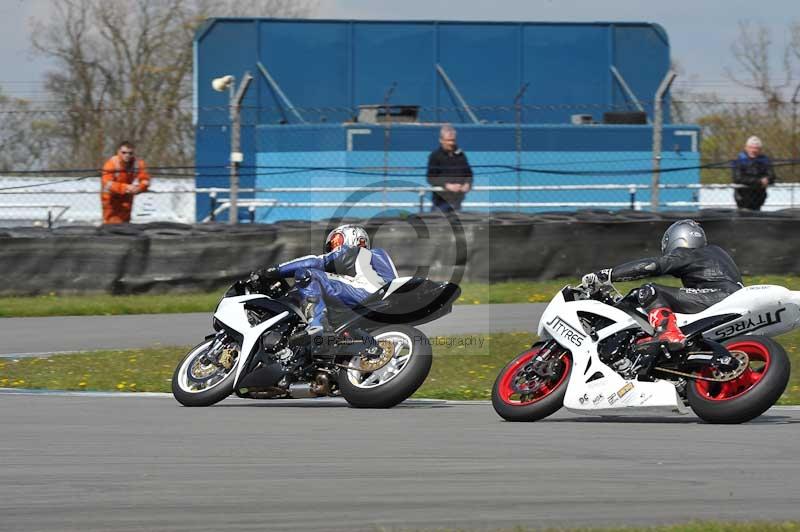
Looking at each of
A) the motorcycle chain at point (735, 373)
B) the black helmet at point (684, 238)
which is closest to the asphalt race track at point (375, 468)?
the motorcycle chain at point (735, 373)

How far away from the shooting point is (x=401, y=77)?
1071 inches

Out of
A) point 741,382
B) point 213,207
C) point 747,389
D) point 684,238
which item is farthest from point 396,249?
point 747,389

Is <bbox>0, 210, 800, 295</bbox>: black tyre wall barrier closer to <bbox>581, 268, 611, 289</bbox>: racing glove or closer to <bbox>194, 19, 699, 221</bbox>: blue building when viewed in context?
<bbox>194, 19, 699, 221</bbox>: blue building

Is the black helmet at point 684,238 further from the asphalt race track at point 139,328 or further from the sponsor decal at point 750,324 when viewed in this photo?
the asphalt race track at point 139,328

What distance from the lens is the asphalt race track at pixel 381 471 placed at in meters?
5.63

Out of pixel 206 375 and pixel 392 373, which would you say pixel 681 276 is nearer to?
pixel 392 373

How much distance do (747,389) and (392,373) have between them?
2.25 metres

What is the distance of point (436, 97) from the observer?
1085 inches

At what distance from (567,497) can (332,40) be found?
21.6 metres

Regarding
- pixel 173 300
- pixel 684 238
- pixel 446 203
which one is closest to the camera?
pixel 684 238

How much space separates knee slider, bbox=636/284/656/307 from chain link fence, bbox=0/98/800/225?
1328 centimetres

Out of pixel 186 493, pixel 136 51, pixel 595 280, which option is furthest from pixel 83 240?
pixel 136 51

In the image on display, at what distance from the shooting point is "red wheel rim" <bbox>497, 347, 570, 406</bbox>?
845 centimetres

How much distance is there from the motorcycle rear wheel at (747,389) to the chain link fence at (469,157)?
1376 cm
